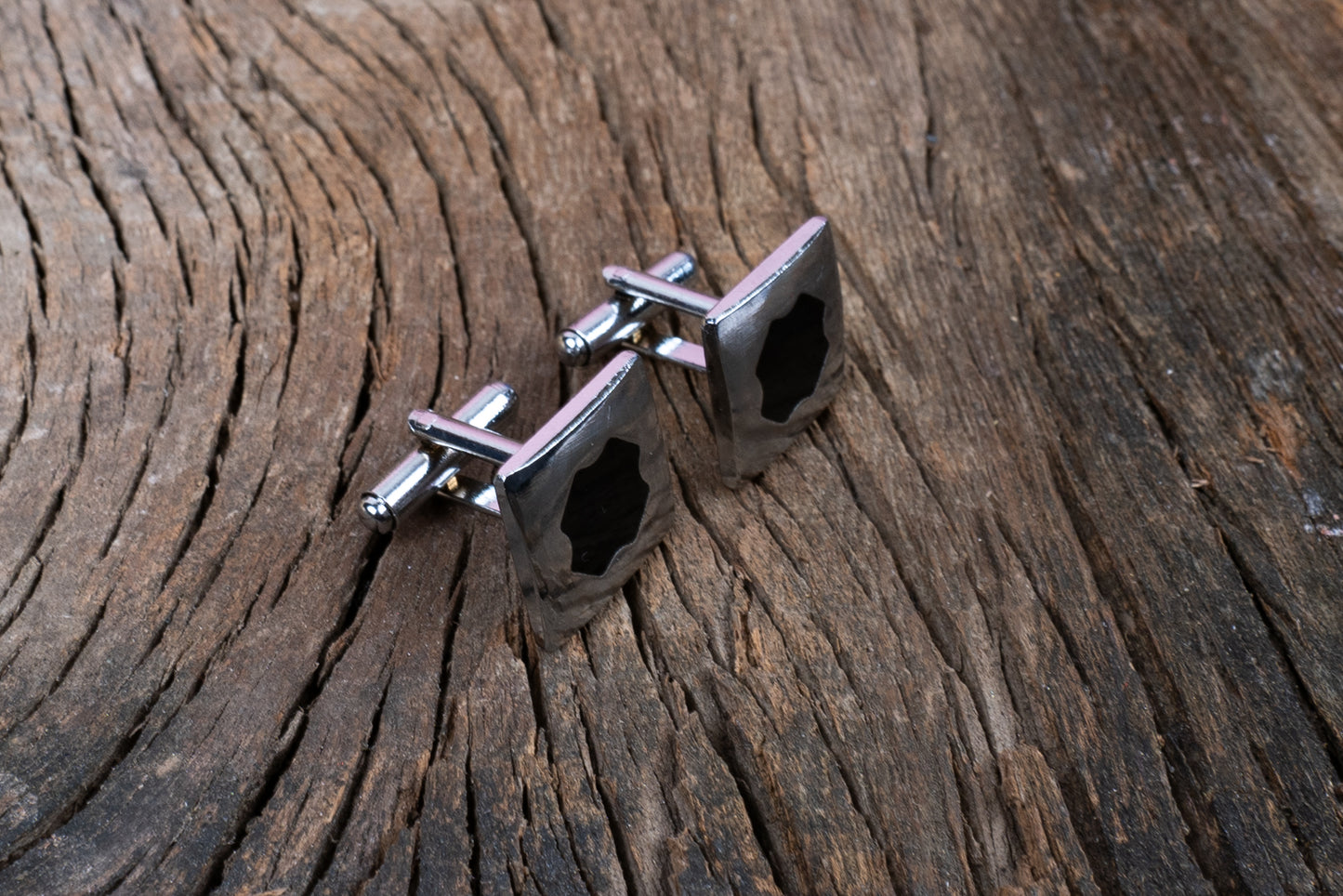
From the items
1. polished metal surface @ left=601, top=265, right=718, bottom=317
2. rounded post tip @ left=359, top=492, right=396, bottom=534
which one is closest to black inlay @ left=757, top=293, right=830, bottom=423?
polished metal surface @ left=601, top=265, right=718, bottom=317

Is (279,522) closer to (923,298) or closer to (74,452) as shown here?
(74,452)

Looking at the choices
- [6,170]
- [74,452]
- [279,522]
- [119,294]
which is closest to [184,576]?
[279,522]

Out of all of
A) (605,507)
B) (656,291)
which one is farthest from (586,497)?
(656,291)

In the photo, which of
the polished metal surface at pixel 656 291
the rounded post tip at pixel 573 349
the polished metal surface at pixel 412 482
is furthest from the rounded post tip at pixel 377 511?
the polished metal surface at pixel 656 291

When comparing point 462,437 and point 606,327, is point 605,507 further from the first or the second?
point 606,327

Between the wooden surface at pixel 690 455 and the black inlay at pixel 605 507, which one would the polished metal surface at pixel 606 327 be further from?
the black inlay at pixel 605 507

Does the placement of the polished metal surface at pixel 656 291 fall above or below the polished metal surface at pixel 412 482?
below
